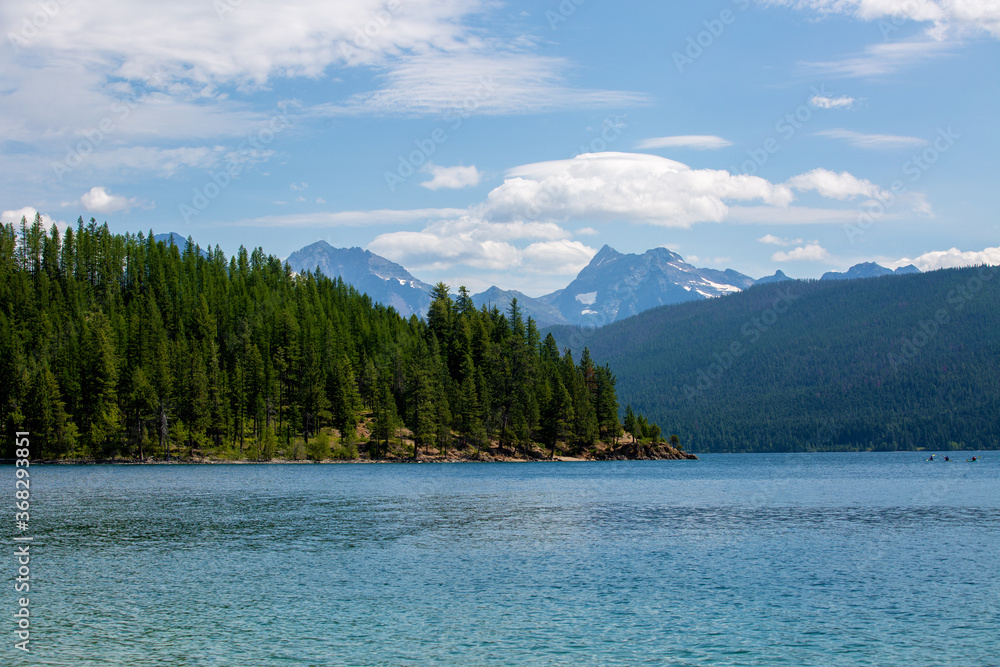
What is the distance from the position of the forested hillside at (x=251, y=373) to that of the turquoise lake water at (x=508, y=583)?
249 ft

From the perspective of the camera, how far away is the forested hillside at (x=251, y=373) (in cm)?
14412

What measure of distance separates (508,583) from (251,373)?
12836cm

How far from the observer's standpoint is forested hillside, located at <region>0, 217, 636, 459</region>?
14412 centimetres

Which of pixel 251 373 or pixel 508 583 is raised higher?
pixel 251 373

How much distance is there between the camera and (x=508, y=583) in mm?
36688

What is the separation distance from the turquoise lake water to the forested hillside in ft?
249

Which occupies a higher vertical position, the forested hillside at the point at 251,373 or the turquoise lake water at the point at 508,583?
the forested hillside at the point at 251,373

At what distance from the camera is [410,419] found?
154125 mm

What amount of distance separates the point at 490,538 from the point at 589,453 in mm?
126673

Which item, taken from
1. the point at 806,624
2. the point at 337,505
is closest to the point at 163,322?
the point at 337,505

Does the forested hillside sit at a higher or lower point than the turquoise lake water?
higher

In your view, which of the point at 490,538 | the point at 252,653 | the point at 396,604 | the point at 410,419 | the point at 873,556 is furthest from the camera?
the point at 410,419

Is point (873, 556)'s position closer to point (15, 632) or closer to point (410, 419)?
point (15, 632)

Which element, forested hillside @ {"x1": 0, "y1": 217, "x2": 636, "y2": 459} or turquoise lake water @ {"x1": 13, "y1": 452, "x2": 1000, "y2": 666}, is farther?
forested hillside @ {"x1": 0, "y1": 217, "x2": 636, "y2": 459}
